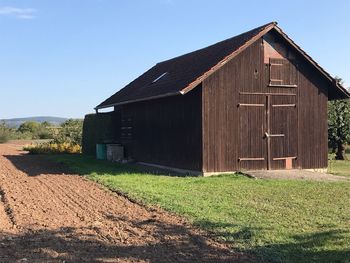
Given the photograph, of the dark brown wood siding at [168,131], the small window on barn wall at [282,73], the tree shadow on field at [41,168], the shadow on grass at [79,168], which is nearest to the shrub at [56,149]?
the tree shadow on field at [41,168]

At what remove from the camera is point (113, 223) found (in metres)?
9.73

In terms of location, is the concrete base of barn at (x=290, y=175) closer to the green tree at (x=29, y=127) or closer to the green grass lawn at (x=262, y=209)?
the green grass lawn at (x=262, y=209)

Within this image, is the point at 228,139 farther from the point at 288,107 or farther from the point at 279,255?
the point at 279,255

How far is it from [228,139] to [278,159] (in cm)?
237

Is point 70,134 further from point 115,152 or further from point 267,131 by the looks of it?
point 267,131

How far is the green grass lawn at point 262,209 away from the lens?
797 cm

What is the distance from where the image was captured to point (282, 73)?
19.7 meters

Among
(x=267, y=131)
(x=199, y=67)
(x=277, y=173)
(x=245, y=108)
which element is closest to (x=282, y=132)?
(x=267, y=131)

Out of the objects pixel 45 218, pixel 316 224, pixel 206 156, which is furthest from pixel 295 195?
pixel 45 218

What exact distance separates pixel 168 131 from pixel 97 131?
8922 millimetres

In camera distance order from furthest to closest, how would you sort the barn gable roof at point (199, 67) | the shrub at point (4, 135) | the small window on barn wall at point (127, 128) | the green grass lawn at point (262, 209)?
the shrub at point (4, 135) < the small window on barn wall at point (127, 128) < the barn gable roof at point (199, 67) < the green grass lawn at point (262, 209)

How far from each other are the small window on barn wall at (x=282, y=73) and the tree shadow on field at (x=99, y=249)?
38.7 ft

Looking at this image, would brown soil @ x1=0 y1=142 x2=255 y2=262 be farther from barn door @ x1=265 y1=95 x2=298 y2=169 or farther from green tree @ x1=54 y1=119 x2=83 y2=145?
green tree @ x1=54 y1=119 x2=83 y2=145

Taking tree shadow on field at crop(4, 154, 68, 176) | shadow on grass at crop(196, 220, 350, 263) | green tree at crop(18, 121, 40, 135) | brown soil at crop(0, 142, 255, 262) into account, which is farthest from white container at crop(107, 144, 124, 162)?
green tree at crop(18, 121, 40, 135)
